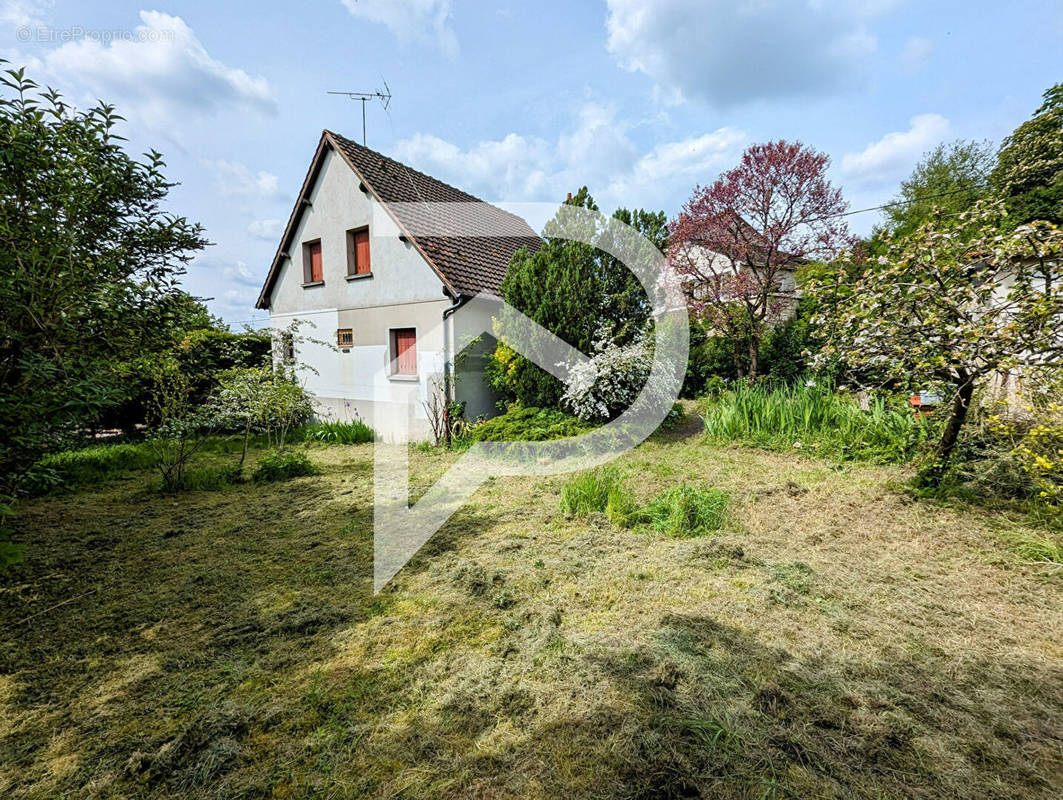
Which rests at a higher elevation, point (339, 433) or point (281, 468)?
point (339, 433)

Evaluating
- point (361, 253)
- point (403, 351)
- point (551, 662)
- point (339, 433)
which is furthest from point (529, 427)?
point (361, 253)

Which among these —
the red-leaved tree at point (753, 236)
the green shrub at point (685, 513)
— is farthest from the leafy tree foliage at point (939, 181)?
the green shrub at point (685, 513)

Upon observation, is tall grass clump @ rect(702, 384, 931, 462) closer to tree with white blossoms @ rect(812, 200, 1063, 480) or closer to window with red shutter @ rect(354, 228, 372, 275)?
tree with white blossoms @ rect(812, 200, 1063, 480)

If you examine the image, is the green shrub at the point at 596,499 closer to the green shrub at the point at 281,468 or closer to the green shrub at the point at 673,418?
the green shrub at the point at 673,418

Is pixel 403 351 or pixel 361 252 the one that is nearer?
pixel 403 351

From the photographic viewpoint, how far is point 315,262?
11891 millimetres

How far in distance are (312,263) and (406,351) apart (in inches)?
177

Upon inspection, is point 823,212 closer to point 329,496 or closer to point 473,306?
point 473,306

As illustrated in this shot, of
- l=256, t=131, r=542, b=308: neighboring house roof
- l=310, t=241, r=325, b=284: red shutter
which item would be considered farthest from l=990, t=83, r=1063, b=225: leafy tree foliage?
l=310, t=241, r=325, b=284: red shutter

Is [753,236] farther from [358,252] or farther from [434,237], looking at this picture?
[358,252]

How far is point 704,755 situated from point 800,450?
19.6 ft

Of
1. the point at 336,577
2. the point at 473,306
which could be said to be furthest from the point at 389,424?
the point at 336,577

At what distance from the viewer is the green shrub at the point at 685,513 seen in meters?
4.18

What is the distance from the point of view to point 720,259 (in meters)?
10.2
